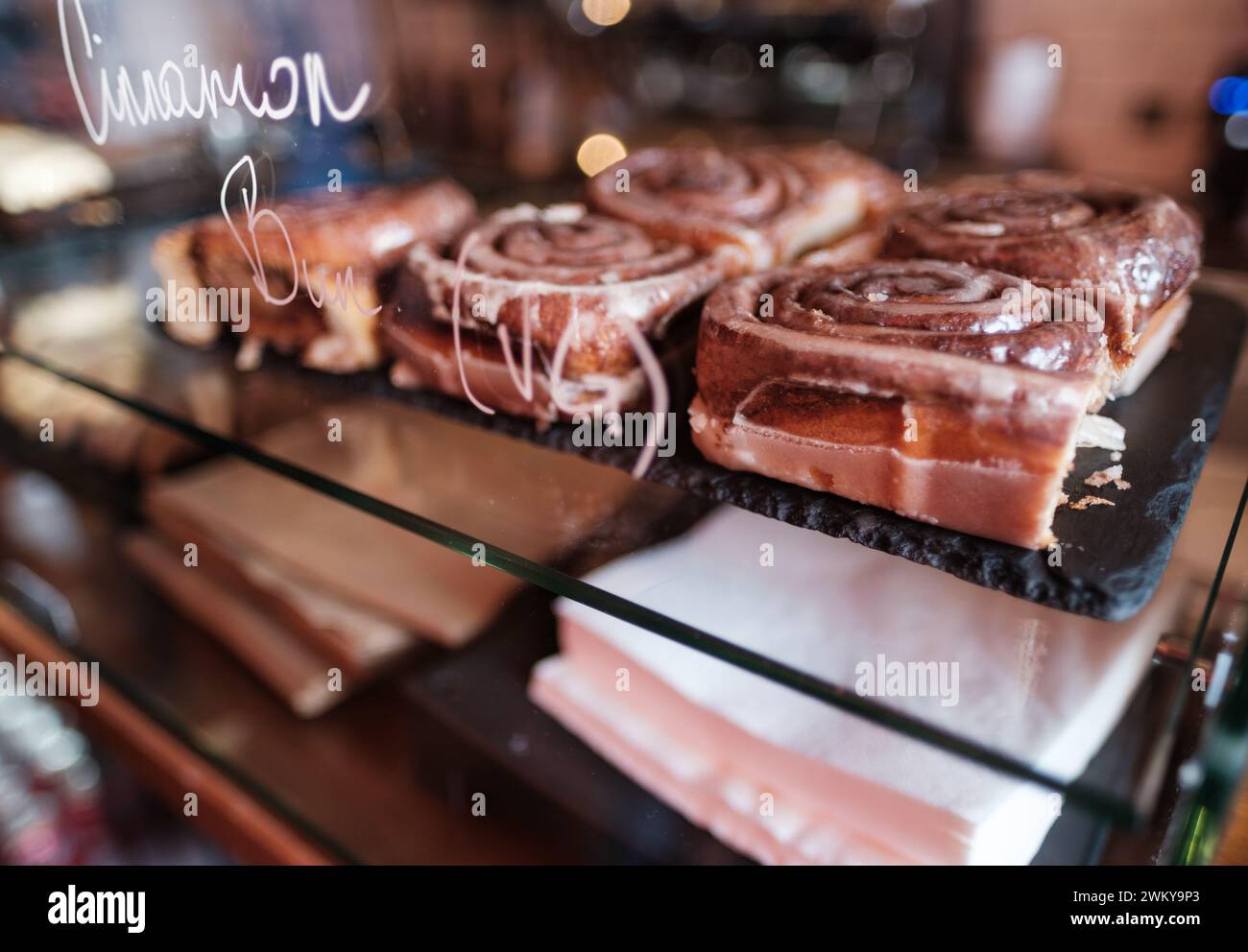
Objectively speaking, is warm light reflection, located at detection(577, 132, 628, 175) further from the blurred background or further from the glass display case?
the glass display case

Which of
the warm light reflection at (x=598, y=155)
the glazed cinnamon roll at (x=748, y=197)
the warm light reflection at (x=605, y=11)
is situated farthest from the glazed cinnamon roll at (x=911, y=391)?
the warm light reflection at (x=605, y=11)

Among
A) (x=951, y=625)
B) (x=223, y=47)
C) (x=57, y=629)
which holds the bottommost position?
(x=57, y=629)

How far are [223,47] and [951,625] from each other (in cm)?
106

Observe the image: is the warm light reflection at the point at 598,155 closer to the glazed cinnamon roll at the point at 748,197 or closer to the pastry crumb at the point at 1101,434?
the glazed cinnamon roll at the point at 748,197

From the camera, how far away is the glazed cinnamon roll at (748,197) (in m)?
1.24

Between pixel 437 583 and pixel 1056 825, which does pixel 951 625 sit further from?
pixel 437 583

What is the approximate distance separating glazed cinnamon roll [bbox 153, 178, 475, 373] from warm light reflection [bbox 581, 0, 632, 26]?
3.11m

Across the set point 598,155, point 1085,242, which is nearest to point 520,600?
point 1085,242

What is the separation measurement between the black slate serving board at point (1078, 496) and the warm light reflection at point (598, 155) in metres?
0.71

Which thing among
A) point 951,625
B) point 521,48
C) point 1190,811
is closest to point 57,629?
point 951,625

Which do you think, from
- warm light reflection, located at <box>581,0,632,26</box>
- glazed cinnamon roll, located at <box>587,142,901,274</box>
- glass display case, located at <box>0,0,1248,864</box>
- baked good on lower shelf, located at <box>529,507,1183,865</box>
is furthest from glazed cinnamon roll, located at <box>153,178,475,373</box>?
warm light reflection, located at <box>581,0,632,26</box>

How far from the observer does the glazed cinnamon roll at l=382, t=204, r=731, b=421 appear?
1021 millimetres

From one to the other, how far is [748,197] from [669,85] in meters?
3.08

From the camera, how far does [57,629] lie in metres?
1.51
